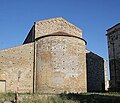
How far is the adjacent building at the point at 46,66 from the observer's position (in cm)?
2130

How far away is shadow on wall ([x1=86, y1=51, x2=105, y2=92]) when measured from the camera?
→ 28.0 m

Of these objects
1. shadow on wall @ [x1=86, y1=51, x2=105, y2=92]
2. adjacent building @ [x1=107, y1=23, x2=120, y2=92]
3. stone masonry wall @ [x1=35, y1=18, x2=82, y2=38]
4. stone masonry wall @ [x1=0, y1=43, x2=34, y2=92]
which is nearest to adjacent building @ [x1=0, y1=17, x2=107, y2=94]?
stone masonry wall @ [x1=0, y1=43, x2=34, y2=92]

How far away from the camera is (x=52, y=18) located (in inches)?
984

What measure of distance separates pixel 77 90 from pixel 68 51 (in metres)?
4.04

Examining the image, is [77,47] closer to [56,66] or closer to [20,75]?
[56,66]

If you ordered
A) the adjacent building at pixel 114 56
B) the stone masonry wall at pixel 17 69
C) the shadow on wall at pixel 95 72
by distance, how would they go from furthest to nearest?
the shadow on wall at pixel 95 72 < the adjacent building at pixel 114 56 < the stone masonry wall at pixel 17 69

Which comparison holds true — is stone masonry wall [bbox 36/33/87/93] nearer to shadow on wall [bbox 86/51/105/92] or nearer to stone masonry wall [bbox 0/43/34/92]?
stone masonry wall [bbox 0/43/34/92]

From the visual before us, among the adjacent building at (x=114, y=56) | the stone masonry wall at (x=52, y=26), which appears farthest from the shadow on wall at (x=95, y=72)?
the stone masonry wall at (x=52, y=26)

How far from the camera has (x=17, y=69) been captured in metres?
22.2

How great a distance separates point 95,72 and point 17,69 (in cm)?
1100

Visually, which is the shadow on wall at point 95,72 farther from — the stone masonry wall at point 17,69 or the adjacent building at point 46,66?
the stone masonry wall at point 17,69

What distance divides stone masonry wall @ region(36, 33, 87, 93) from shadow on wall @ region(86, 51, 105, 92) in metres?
5.63

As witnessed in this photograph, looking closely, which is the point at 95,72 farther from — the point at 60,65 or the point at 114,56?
the point at 60,65

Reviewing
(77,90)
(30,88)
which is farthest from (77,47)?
(30,88)
